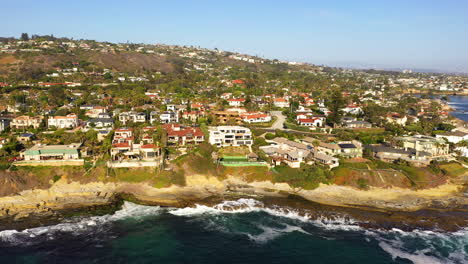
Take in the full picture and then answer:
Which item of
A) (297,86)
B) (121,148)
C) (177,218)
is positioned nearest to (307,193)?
(177,218)

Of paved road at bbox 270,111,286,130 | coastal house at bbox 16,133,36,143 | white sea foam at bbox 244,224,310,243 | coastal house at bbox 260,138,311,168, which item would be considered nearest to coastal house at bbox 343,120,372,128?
paved road at bbox 270,111,286,130

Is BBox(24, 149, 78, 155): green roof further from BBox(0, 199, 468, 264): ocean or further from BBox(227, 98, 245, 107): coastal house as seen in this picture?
Answer: BBox(227, 98, 245, 107): coastal house

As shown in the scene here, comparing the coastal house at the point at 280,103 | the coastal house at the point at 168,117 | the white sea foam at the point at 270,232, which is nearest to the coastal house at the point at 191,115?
the coastal house at the point at 168,117

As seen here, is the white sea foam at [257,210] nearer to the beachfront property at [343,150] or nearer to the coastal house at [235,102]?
the beachfront property at [343,150]

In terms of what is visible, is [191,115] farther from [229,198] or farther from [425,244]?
[425,244]

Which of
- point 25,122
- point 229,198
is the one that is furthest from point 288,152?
point 25,122
